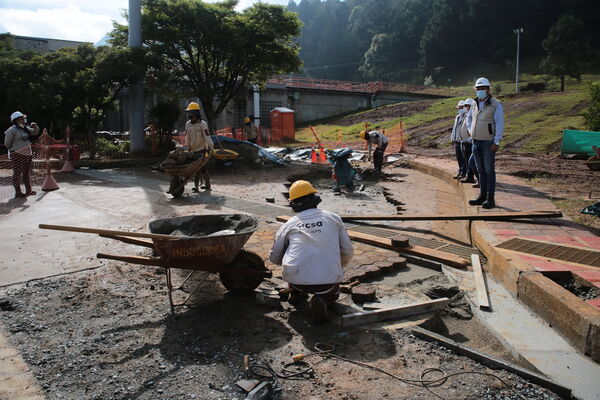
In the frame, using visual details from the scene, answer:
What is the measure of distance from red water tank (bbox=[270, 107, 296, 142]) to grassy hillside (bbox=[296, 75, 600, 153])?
137 cm

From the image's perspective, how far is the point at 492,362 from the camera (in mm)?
3227

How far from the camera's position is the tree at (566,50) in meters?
41.8

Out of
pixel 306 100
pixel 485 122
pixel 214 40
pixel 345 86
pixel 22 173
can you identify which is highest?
pixel 345 86

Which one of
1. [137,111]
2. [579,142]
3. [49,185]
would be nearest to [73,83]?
[137,111]

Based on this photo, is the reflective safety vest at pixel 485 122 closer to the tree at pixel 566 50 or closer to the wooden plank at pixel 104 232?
the wooden plank at pixel 104 232

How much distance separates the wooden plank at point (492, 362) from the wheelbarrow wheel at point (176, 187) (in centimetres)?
706

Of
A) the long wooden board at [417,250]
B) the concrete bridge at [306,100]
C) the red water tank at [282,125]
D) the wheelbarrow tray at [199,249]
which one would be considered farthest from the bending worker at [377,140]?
the concrete bridge at [306,100]

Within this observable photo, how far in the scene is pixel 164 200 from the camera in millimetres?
9633

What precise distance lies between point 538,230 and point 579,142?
11472mm

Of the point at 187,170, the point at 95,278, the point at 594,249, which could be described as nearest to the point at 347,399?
the point at 95,278

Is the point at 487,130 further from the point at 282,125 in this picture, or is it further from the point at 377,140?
the point at 282,125

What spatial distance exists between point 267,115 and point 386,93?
13995 millimetres

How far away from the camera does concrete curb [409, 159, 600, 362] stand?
342cm

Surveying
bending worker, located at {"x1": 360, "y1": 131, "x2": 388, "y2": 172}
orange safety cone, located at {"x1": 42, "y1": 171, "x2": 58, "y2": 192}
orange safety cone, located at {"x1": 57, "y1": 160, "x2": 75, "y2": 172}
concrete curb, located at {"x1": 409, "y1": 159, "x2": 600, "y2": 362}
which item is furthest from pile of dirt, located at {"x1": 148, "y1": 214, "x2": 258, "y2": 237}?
orange safety cone, located at {"x1": 57, "y1": 160, "x2": 75, "y2": 172}
